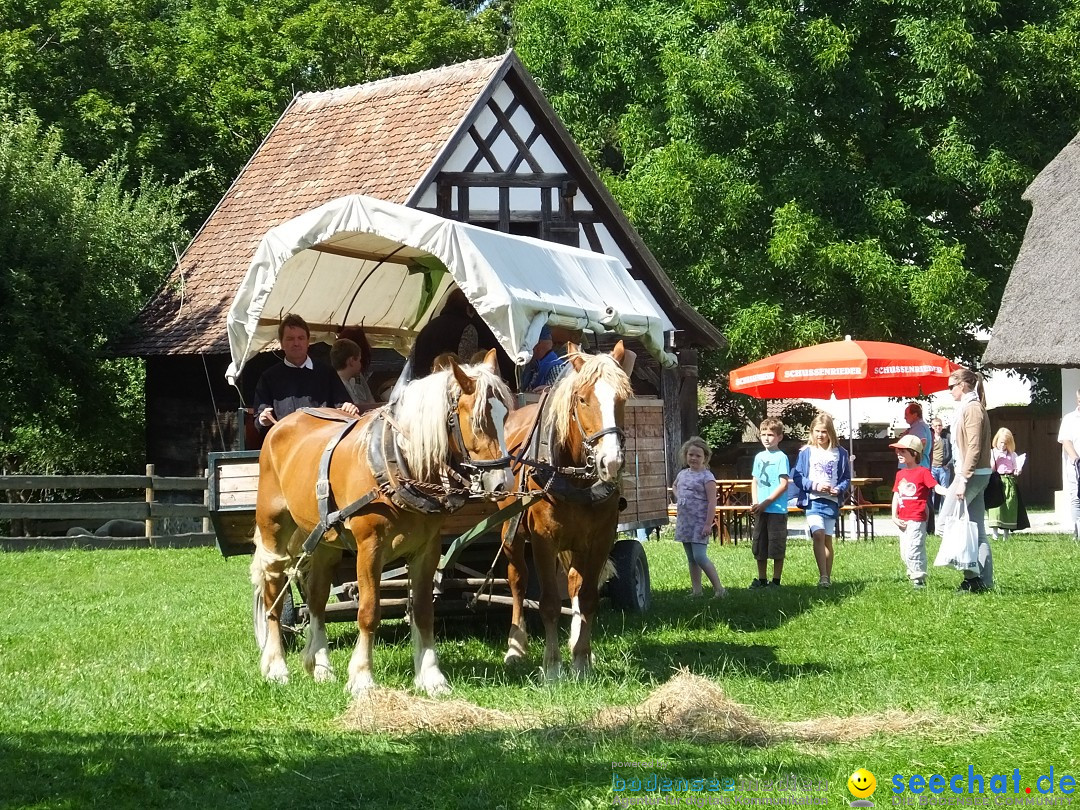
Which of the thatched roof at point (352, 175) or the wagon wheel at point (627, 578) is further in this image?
the thatched roof at point (352, 175)

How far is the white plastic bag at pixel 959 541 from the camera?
11.5 metres

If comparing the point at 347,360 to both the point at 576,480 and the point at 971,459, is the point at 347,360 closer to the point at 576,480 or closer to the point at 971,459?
the point at 576,480

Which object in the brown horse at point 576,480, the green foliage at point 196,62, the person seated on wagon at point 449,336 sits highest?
the green foliage at point 196,62

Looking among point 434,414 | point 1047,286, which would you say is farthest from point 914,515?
point 1047,286

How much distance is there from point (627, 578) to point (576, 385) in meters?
3.58

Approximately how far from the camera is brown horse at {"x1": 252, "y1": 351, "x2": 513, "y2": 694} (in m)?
7.65

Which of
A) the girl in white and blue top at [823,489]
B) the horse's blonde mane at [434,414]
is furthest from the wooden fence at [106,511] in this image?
the horse's blonde mane at [434,414]

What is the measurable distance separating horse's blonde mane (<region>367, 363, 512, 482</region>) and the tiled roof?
39.4ft

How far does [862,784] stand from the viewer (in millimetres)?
5336

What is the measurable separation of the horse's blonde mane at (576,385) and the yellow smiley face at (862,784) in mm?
2946

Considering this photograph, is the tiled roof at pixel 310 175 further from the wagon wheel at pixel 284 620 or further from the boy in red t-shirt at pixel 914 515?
the wagon wheel at pixel 284 620

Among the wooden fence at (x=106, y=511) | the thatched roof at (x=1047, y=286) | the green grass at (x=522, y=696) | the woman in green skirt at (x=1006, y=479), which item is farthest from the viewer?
the thatched roof at (x=1047, y=286)

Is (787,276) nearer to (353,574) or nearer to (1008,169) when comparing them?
(1008,169)

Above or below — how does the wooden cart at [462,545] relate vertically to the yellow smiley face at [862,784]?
above
